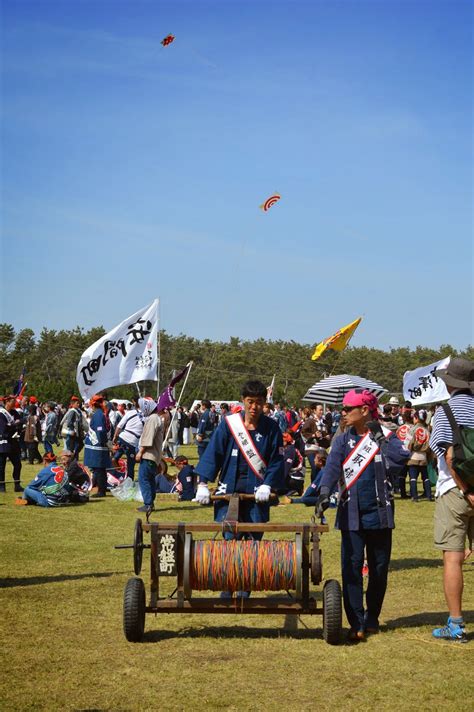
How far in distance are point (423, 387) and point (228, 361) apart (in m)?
67.3

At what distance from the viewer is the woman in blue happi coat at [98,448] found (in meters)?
18.3

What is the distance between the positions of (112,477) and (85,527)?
6076mm

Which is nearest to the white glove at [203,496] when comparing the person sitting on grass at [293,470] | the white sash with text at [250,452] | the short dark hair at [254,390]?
the white sash with text at [250,452]

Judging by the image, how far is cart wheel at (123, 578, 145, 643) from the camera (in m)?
6.97

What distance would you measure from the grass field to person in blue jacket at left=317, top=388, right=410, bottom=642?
0.33 m

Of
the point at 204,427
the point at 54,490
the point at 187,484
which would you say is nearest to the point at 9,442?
the point at 54,490

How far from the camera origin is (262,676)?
6.26 metres

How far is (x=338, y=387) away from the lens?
75.6 ft

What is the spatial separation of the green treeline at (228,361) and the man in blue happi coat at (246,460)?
67647 mm

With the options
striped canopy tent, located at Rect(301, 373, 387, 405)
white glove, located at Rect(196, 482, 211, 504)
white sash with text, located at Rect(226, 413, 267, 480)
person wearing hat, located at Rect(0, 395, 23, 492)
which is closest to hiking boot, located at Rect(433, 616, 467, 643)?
white sash with text, located at Rect(226, 413, 267, 480)

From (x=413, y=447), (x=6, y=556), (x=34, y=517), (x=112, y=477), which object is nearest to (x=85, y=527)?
(x=34, y=517)

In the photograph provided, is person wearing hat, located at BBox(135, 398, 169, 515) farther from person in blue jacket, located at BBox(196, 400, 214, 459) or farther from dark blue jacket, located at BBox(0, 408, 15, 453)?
person in blue jacket, located at BBox(196, 400, 214, 459)

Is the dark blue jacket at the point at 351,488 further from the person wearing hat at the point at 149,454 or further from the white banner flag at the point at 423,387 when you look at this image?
the white banner flag at the point at 423,387

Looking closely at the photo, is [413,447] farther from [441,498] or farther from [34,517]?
[441,498]
